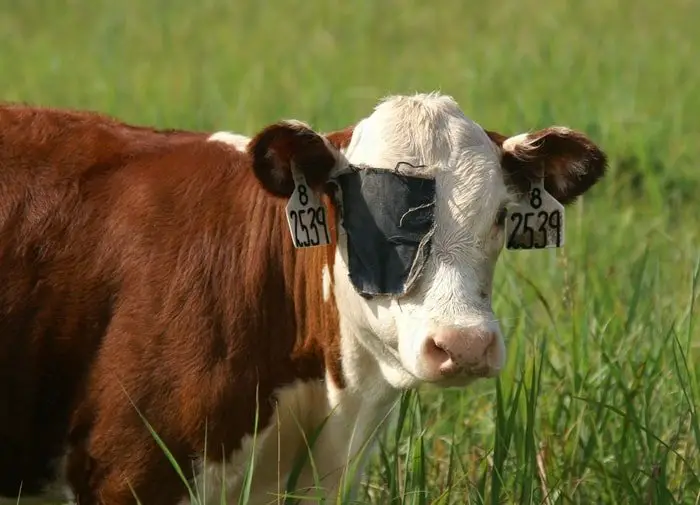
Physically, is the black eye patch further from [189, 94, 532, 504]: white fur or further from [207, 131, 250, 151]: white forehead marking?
[207, 131, 250, 151]: white forehead marking

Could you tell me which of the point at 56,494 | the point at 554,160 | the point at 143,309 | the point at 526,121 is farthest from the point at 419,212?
the point at 526,121

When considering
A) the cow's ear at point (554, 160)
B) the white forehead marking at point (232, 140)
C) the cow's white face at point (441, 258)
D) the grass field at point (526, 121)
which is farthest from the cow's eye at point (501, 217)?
the white forehead marking at point (232, 140)

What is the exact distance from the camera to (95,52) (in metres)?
11.8

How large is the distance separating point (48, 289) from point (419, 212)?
3.56 feet

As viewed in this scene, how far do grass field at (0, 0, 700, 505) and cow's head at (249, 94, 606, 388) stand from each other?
1.70 feet

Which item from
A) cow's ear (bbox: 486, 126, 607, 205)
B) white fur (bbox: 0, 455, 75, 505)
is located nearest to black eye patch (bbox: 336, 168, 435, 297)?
cow's ear (bbox: 486, 126, 607, 205)

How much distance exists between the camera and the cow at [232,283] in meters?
3.82

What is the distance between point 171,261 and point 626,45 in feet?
27.8

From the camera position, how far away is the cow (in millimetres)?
3818

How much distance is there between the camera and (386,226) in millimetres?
3805

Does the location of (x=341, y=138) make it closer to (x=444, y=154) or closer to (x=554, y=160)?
(x=444, y=154)

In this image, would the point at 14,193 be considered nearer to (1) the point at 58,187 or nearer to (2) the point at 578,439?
(1) the point at 58,187

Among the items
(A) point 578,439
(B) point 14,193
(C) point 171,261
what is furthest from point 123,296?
(A) point 578,439

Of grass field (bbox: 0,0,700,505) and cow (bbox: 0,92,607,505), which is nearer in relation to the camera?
cow (bbox: 0,92,607,505)
